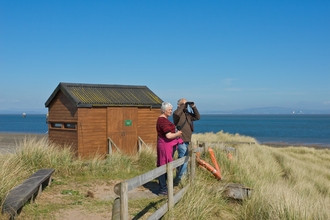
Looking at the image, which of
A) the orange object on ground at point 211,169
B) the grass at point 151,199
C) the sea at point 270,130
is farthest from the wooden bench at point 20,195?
the sea at point 270,130

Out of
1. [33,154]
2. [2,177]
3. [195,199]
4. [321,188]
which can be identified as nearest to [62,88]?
[33,154]

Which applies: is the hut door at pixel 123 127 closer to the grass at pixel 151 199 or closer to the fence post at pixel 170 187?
the grass at pixel 151 199

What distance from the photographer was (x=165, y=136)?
7613mm

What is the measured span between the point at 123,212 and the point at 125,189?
0.85 feet

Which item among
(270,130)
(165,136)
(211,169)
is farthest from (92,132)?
(270,130)

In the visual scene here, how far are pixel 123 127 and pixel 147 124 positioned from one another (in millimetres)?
1156

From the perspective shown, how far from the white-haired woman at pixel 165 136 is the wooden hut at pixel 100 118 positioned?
5877mm

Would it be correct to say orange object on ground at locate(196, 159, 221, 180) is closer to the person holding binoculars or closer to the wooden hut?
the person holding binoculars

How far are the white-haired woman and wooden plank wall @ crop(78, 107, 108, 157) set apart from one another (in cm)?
598

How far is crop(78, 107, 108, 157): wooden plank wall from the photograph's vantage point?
520 inches

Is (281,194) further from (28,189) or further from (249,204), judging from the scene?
(28,189)

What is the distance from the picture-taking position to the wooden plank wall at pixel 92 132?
13203mm

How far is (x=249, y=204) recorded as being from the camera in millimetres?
7199

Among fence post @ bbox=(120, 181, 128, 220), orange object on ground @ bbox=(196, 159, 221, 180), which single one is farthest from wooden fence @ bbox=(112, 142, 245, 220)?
orange object on ground @ bbox=(196, 159, 221, 180)
